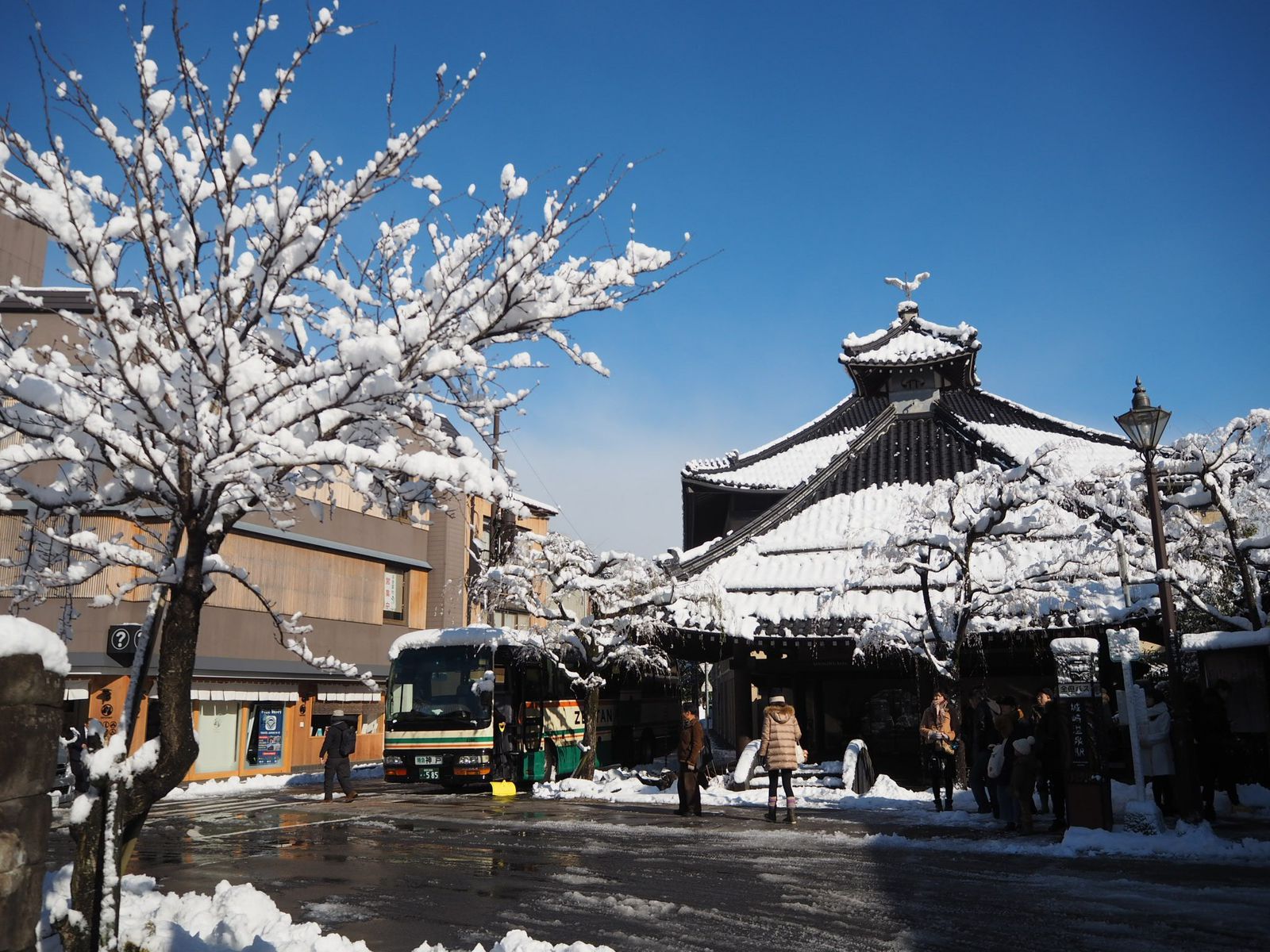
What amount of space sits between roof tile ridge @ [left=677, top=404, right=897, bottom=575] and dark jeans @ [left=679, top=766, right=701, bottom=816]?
7155 mm

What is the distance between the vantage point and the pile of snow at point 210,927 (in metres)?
5.81

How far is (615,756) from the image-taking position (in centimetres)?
2531

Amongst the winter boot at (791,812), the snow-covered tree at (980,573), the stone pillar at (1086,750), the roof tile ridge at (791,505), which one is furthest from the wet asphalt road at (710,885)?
the roof tile ridge at (791,505)

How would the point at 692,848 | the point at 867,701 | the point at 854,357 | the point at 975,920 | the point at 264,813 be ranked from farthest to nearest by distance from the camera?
the point at 854,357
the point at 867,701
the point at 264,813
the point at 692,848
the point at 975,920

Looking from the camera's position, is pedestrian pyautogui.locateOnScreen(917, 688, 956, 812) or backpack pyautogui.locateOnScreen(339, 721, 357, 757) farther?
backpack pyautogui.locateOnScreen(339, 721, 357, 757)

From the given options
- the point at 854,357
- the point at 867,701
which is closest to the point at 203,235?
the point at 867,701

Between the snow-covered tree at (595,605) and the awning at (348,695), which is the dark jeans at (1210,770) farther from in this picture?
the awning at (348,695)

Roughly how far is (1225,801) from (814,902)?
9383mm

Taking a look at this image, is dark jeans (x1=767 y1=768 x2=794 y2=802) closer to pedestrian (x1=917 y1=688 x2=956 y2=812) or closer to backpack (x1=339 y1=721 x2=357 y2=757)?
pedestrian (x1=917 y1=688 x2=956 y2=812)

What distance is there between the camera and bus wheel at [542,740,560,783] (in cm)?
2173

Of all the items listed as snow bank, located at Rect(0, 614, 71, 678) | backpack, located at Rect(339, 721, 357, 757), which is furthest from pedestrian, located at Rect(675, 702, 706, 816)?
snow bank, located at Rect(0, 614, 71, 678)

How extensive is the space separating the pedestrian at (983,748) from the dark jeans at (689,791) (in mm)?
4109

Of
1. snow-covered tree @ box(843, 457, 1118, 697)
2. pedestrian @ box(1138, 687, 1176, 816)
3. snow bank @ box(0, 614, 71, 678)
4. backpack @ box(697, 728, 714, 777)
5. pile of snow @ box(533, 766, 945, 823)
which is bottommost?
pile of snow @ box(533, 766, 945, 823)

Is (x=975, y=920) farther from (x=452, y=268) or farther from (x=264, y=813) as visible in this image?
(x=264, y=813)
